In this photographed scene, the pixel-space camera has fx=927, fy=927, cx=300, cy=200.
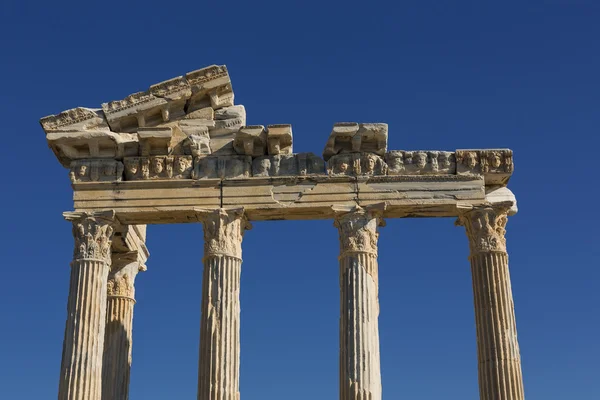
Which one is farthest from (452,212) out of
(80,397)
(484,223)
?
(80,397)

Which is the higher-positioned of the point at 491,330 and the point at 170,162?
the point at 170,162

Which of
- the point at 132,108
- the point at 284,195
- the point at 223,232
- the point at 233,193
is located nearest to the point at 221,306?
the point at 223,232

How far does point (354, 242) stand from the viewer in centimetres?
2720

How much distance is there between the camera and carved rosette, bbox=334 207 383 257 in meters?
27.2

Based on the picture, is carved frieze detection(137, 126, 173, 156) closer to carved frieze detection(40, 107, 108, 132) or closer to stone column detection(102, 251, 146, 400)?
carved frieze detection(40, 107, 108, 132)

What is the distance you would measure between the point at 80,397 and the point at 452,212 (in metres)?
12.1

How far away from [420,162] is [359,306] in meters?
4.91

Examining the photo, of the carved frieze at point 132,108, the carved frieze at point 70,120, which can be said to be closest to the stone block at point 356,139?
the carved frieze at point 132,108

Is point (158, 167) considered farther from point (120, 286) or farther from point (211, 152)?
point (120, 286)

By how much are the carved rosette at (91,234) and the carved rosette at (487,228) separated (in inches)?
424

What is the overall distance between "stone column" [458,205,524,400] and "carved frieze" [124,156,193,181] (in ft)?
28.1

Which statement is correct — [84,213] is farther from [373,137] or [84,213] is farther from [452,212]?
[452,212]

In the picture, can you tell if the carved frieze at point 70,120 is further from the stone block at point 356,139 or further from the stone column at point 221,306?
the stone block at point 356,139

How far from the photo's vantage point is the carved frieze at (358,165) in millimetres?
28000
